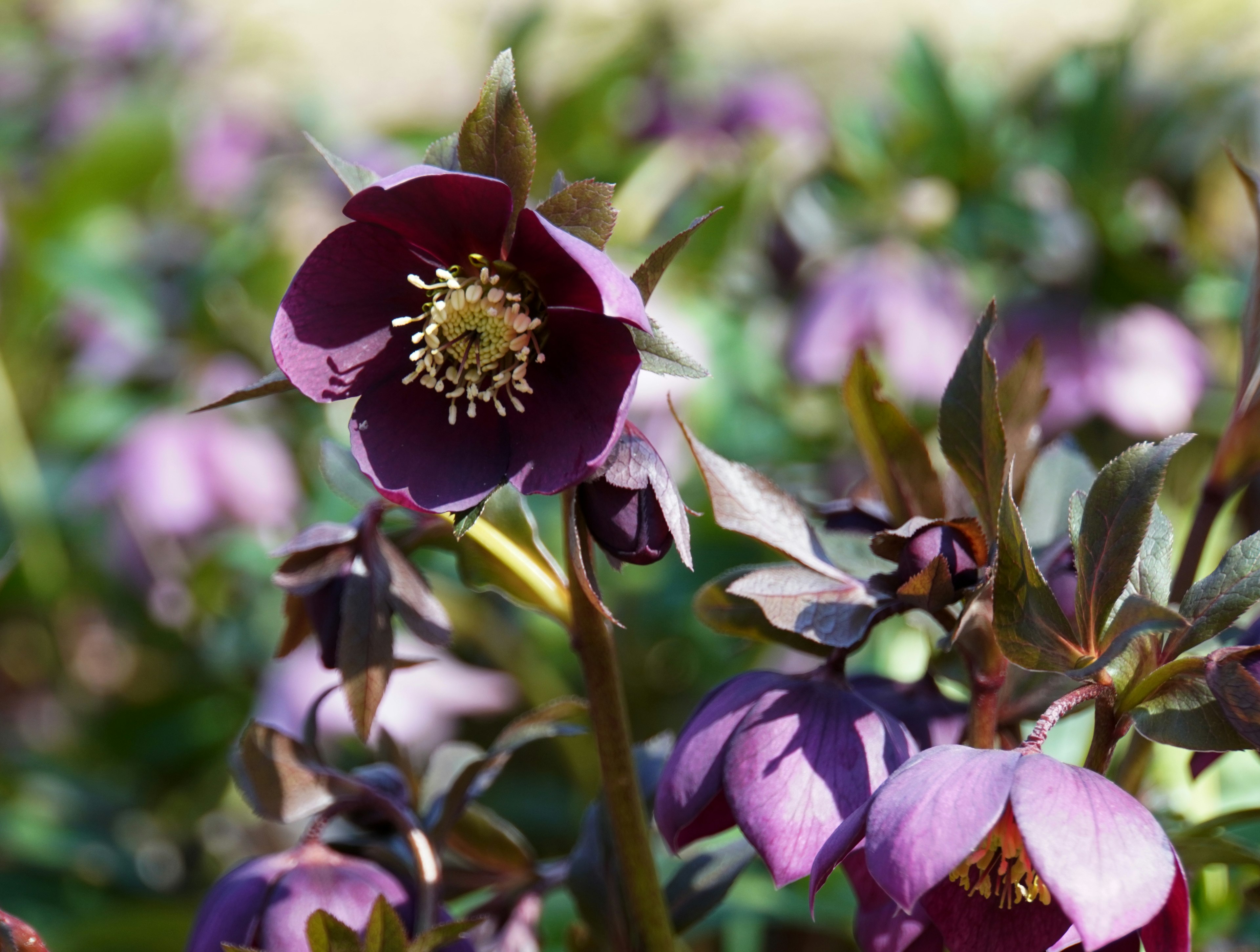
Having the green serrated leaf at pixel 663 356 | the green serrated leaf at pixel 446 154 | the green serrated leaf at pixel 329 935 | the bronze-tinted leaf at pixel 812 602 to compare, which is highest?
the green serrated leaf at pixel 446 154

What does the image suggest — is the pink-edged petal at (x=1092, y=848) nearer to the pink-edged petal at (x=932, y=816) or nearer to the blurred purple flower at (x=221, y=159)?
the pink-edged petal at (x=932, y=816)

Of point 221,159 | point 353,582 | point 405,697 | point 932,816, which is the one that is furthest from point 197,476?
point 932,816

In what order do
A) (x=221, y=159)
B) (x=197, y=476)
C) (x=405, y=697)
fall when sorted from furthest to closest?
(x=221, y=159), (x=197, y=476), (x=405, y=697)

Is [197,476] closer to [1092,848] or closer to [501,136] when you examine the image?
[501,136]

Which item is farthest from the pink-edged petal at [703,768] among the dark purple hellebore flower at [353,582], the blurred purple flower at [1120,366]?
the blurred purple flower at [1120,366]

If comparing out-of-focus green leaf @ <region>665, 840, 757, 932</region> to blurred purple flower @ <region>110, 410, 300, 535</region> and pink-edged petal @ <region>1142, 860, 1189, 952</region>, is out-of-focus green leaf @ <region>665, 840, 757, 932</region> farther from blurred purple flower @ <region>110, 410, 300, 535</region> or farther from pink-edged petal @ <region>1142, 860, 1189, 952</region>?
blurred purple flower @ <region>110, 410, 300, 535</region>

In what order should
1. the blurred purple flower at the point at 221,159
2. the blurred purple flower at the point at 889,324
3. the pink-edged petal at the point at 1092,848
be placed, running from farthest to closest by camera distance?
the blurred purple flower at the point at 221,159 < the blurred purple flower at the point at 889,324 < the pink-edged petal at the point at 1092,848

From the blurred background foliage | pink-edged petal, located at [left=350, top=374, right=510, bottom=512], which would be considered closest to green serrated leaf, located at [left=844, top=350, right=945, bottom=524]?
pink-edged petal, located at [left=350, top=374, right=510, bottom=512]

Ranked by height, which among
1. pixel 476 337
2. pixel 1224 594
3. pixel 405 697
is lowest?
pixel 405 697
